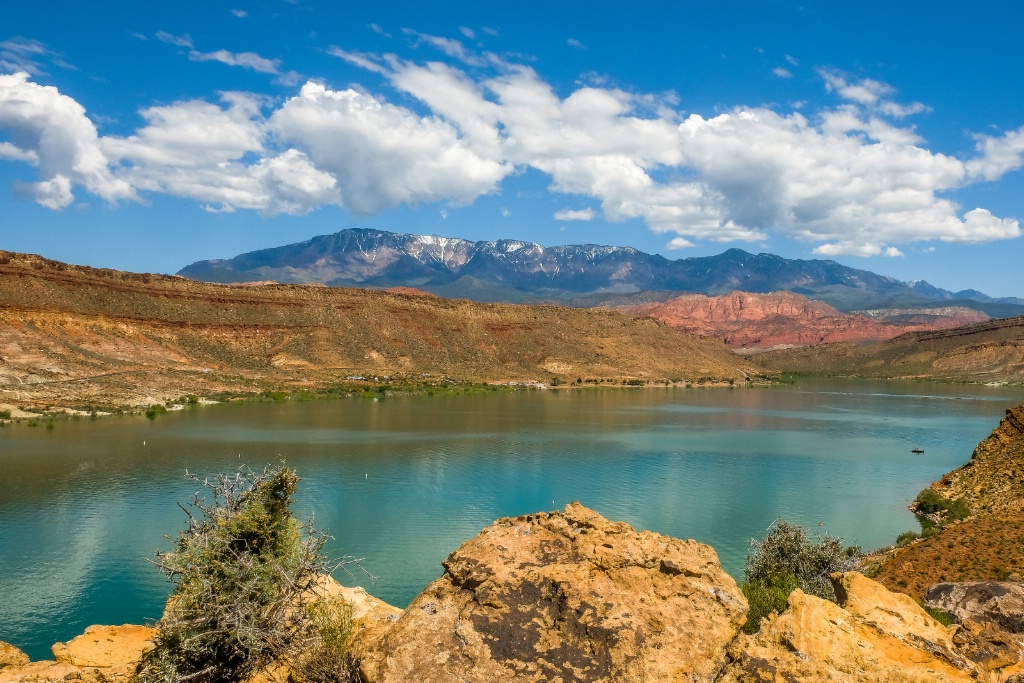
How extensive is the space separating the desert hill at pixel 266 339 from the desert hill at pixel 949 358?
169ft

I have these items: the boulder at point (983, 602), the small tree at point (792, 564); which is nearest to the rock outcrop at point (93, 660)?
the small tree at point (792, 564)

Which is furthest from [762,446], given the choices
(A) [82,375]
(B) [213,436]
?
(A) [82,375]

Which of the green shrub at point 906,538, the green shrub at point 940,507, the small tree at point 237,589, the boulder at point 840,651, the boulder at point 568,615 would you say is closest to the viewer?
the boulder at point 840,651

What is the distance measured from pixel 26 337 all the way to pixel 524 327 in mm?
76796

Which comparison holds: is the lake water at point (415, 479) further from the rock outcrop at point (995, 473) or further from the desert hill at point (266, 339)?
the desert hill at point (266, 339)

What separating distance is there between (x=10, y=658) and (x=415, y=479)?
81.9 feet

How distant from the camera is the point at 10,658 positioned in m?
10.5

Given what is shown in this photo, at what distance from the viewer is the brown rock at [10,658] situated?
1027cm

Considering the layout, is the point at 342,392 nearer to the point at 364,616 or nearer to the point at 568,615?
the point at 364,616

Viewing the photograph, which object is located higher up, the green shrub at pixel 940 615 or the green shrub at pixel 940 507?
the green shrub at pixel 940 615

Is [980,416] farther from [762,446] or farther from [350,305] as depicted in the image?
[350,305]

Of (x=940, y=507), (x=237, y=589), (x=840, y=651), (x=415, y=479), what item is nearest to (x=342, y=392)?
(x=415, y=479)

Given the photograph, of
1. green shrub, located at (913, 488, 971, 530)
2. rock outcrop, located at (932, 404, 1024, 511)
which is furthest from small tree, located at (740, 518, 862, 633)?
rock outcrop, located at (932, 404, 1024, 511)

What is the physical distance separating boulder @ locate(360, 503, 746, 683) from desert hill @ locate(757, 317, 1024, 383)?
166m
